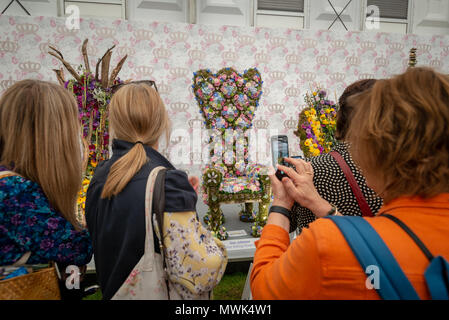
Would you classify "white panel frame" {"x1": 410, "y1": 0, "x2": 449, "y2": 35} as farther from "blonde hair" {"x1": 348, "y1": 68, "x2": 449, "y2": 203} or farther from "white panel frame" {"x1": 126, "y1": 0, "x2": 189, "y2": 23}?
"blonde hair" {"x1": 348, "y1": 68, "x2": 449, "y2": 203}

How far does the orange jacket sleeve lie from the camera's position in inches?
21.0

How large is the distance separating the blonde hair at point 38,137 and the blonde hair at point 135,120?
167mm

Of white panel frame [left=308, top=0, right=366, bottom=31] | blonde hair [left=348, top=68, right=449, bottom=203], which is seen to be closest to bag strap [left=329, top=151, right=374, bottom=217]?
blonde hair [left=348, top=68, right=449, bottom=203]

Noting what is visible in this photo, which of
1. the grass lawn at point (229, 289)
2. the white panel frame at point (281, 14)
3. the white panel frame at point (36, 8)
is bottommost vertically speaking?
the grass lawn at point (229, 289)

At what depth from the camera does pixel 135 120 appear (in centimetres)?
96

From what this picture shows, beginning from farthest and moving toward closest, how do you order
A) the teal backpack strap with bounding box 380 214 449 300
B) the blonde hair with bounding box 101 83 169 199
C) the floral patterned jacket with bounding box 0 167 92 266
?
the blonde hair with bounding box 101 83 169 199
the floral patterned jacket with bounding box 0 167 92 266
the teal backpack strap with bounding box 380 214 449 300

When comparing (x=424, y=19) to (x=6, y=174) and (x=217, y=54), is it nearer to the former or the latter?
(x=217, y=54)

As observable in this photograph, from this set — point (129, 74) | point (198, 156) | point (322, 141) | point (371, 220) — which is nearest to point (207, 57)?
point (129, 74)

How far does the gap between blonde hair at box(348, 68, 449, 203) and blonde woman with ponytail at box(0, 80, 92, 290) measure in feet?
2.97

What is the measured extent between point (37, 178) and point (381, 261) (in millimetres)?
967

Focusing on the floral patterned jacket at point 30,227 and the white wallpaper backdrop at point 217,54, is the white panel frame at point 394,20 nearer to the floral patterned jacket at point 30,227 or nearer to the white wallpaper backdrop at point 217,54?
the white wallpaper backdrop at point 217,54

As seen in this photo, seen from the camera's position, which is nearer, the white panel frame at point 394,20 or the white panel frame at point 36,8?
the white panel frame at point 36,8

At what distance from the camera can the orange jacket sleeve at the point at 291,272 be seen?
53 centimetres

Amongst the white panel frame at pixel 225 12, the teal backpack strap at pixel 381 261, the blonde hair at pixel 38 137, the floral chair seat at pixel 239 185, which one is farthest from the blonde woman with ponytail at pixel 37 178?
the white panel frame at pixel 225 12
